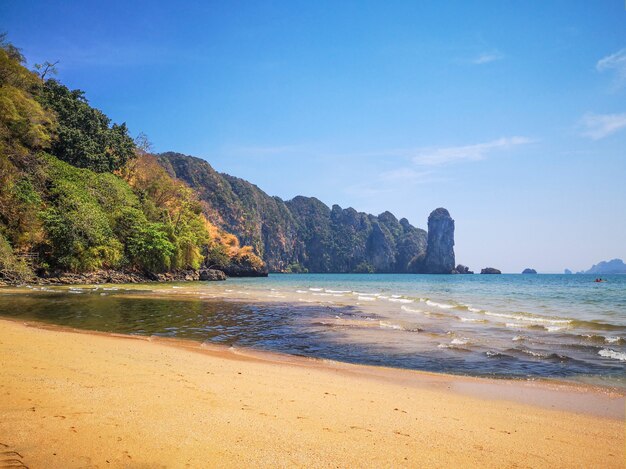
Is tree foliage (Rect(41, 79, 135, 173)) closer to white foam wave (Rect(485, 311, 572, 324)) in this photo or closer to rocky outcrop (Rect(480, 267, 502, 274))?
white foam wave (Rect(485, 311, 572, 324))

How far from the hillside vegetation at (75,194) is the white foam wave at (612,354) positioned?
3574cm

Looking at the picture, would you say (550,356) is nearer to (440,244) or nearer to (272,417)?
(272,417)

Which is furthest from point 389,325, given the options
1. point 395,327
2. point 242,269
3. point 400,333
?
point 242,269

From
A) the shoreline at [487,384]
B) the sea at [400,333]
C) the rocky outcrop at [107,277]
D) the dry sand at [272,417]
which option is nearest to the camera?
the dry sand at [272,417]

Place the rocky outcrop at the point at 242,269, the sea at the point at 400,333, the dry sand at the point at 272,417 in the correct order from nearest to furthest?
the dry sand at the point at 272,417
the sea at the point at 400,333
the rocky outcrop at the point at 242,269

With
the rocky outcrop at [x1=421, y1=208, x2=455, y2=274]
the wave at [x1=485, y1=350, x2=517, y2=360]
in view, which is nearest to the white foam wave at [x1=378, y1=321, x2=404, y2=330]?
the wave at [x1=485, y1=350, x2=517, y2=360]

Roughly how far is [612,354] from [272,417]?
10.4 meters

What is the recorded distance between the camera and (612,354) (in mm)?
10062

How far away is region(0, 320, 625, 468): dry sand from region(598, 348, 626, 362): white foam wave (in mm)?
3741

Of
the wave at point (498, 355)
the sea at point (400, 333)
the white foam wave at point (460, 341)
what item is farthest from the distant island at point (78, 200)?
the wave at point (498, 355)

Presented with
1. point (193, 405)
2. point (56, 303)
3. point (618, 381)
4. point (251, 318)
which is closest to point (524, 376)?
point (618, 381)

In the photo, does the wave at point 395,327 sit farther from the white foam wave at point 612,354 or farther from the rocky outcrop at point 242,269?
the rocky outcrop at point 242,269

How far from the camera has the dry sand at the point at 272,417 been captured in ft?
11.4

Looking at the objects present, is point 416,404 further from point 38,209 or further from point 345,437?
point 38,209
